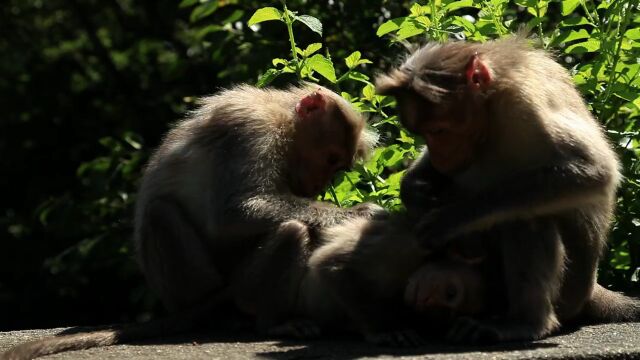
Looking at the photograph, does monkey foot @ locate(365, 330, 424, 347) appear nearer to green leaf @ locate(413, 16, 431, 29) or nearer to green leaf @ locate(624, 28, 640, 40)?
green leaf @ locate(413, 16, 431, 29)

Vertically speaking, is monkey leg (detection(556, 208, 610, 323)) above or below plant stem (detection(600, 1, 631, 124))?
below

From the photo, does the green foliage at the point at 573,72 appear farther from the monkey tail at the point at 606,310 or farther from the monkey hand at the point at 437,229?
the monkey hand at the point at 437,229

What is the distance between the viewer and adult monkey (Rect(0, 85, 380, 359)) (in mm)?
6375

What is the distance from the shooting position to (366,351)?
17.3 feet

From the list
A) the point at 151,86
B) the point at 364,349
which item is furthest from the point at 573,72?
the point at 151,86

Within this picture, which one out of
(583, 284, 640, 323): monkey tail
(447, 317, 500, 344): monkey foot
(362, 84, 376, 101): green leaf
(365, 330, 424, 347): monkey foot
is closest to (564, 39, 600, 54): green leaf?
(362, 84, 376, 101): green leaf

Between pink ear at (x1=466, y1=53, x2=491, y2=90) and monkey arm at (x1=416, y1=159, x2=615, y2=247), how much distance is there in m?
0.47

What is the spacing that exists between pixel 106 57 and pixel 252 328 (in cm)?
612

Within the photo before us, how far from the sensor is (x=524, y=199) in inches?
211

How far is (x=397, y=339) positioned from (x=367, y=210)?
3.59 feet

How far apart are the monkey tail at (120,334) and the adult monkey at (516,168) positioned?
1.38 meters

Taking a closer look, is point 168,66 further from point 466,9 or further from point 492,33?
point 492,33

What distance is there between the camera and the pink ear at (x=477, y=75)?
5.59 meters

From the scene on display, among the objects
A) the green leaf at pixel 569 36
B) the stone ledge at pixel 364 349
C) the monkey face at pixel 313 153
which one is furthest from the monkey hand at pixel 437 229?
the green leaf at pixel 569 36
